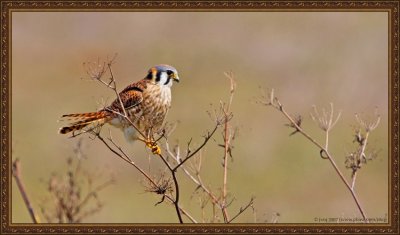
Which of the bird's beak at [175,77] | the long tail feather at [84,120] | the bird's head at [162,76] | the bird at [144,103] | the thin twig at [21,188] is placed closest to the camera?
the thin twig at [21,188]

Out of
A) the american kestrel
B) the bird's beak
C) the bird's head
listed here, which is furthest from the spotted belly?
the bird's beak

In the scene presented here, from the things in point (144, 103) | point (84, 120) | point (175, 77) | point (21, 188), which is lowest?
point (21, 188)

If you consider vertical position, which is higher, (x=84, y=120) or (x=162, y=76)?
(x=162, y=76)

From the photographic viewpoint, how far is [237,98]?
1006 inches

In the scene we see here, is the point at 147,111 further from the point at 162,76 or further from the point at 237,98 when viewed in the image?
the point at 237,98

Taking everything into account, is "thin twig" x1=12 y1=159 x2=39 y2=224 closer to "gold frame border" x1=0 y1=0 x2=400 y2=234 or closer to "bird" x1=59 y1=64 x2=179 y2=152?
"gold frame border" x1=0 y1=0 x2=400 y2=234

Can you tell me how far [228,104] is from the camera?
23.6 ft

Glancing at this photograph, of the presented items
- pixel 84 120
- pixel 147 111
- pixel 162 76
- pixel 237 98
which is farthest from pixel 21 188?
pixel 237 98

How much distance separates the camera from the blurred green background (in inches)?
766

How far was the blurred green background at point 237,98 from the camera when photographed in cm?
1945

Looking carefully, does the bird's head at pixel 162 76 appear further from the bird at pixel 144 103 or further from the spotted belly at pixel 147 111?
the spotted belly at pixel 147 111

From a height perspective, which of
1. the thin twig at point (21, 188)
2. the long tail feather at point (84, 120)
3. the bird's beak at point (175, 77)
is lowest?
the thin twig at point (21, 188)

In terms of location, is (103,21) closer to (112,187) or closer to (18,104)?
(18,104)

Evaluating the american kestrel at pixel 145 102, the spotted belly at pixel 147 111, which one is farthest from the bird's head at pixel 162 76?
the spotted belly at pixel 147 111
